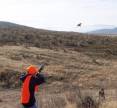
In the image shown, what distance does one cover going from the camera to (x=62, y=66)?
31328 millimetres

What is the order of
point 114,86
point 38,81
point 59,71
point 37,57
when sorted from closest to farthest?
point 38,81 → point 114,86 → point 59,71 → point 37,57

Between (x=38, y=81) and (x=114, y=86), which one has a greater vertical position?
(x=38, y=81)

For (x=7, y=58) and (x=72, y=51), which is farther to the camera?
(x=72, y=51)

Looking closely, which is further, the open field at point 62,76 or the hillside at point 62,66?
the hillside at point 62,66

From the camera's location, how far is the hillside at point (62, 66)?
1964 centimetres

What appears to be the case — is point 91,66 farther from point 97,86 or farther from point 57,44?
point 57,44

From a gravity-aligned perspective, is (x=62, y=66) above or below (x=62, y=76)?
above

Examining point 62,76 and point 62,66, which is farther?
point 62,66

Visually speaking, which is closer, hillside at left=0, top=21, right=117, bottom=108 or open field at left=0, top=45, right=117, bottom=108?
open field at left=0, top=45, right=117, bottom=108

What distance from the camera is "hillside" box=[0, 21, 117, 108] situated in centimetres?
1964

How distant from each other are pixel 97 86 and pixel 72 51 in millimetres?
16418

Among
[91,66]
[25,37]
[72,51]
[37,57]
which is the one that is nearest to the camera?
[91,66]

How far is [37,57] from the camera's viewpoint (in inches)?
1367

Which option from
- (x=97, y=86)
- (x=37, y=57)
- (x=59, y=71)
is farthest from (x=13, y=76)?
(x=37, y=57)
